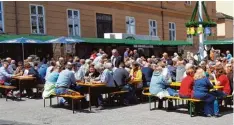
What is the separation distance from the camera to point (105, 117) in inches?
420

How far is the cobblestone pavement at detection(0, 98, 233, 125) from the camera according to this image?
9.87m

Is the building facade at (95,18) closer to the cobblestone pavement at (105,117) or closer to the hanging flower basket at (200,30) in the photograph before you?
the hanging flower basket at (200,30)

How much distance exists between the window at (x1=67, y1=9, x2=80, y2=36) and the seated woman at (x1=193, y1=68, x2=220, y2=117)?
710 inches

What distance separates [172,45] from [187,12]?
9477 millimetres

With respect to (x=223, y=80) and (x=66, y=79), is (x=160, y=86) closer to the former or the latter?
(x=223, y=80)

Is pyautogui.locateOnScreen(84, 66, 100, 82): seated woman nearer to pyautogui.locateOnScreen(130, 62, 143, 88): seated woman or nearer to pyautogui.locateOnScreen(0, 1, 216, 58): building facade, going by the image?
pyautogui.locateOnScreen(130, 62, 143, 88): seated woman

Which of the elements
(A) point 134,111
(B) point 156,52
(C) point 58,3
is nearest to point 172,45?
(B) point 156,52

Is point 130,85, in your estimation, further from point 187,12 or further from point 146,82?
point 187,12

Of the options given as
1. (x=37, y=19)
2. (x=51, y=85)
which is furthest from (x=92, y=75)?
(x=37, y=19)

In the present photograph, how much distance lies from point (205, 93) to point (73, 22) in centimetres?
1878

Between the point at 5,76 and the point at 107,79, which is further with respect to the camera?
the point at 5,76

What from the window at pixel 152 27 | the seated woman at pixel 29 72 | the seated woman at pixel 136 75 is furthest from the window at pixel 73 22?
the seated woman at pixel 136 75

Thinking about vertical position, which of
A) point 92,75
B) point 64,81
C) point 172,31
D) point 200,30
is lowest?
point 64,81

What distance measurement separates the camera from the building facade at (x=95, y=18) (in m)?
24.1
